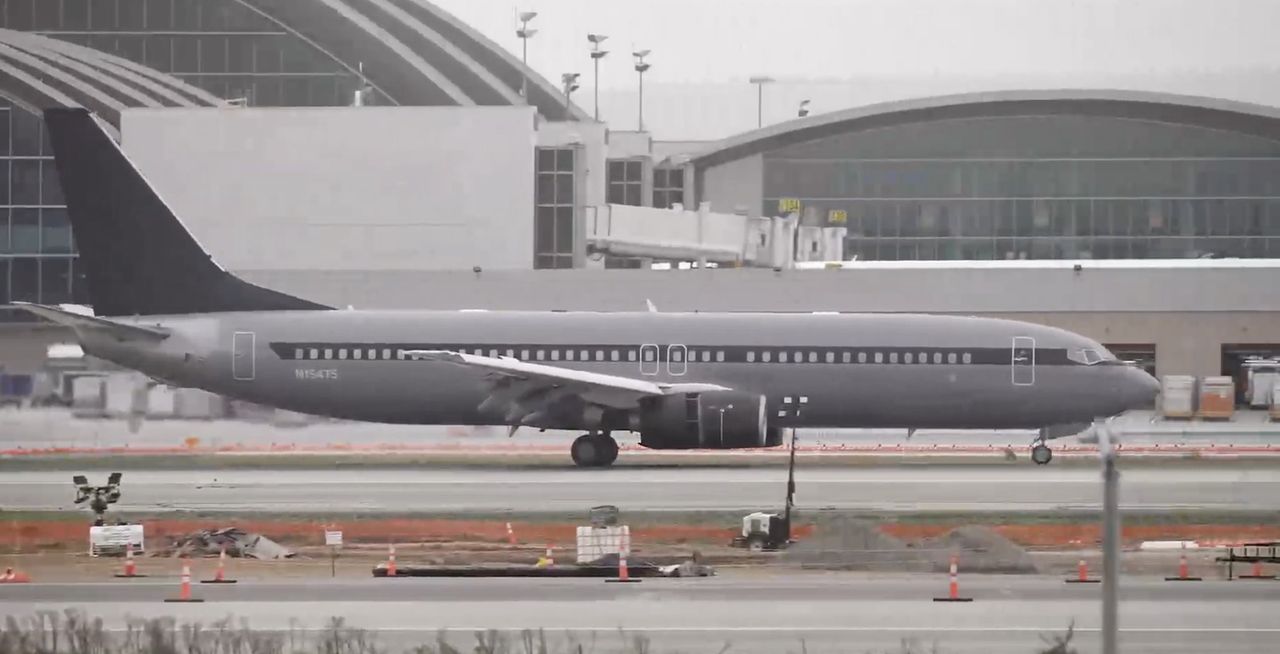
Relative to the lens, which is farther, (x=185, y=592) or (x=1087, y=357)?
(x=1087, y=357)

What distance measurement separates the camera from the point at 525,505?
34969mm

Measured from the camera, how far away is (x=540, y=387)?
42.2 metres

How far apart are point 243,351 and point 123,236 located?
401 cm

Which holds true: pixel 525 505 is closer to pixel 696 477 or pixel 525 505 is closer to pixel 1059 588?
pixel 696 477

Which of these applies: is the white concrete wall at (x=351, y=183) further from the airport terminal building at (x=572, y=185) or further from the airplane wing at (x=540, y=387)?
the airplane wing at (x=540, y=387)

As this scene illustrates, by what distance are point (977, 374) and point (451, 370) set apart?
40.8 ft

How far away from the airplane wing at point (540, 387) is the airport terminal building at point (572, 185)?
1736 cm

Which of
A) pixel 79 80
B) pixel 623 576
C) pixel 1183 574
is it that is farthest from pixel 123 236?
pixel 79 80

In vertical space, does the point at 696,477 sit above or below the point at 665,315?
below

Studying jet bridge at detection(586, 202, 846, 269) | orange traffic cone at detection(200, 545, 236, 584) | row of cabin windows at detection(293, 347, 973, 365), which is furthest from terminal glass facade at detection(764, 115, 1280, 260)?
orange traffic cone at detection(200, 545, 236, 584)

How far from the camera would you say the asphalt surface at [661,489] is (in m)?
35.0

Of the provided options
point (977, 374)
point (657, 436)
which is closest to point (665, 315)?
point (657, 436)

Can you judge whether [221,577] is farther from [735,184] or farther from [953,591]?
[735,184]

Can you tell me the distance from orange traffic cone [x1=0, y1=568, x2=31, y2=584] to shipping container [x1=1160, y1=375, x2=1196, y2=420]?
3699 cm
